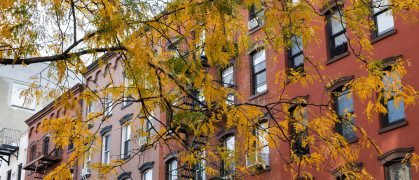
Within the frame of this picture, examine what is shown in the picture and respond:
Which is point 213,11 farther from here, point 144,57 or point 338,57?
point 338,57

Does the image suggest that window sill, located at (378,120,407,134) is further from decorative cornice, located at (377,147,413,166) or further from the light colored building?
the light colored building

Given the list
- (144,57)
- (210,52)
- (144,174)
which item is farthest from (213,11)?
(144,174)

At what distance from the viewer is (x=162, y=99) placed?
1042 cm

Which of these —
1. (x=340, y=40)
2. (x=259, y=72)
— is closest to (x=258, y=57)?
(x=259, y=72)

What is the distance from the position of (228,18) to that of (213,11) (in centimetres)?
107

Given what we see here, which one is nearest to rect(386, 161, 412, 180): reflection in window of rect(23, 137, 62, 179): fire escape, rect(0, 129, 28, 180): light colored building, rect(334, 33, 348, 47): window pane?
rect(334, 33, 348, 47): window pane

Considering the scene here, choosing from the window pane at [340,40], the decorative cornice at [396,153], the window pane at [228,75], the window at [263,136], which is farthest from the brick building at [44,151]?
the decorative cornice at [396,153]

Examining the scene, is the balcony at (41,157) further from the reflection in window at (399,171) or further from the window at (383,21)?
the reflection in window at (399,171)

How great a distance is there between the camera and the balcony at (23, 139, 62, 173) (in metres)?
40.1

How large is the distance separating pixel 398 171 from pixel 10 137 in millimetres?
34682

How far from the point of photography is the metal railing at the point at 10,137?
4656cm

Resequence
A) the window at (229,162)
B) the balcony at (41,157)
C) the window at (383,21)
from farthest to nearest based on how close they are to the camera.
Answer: the balcony at (41,157)
the window at (383,21)
the window at (229,162)

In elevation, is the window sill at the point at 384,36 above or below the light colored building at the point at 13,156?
below

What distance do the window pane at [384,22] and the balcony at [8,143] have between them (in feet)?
102
